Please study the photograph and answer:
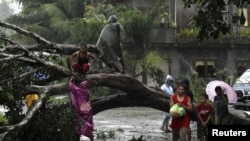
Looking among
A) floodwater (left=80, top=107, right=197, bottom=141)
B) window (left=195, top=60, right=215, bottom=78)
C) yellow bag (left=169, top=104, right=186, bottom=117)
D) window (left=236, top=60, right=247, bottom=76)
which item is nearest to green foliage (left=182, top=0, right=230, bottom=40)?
yellow bag (left=169, top=104, right=186, bottom=117)

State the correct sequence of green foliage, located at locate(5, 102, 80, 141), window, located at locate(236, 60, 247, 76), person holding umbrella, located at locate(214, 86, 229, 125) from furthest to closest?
window, located at locate(236, 60, 247, 76), person holding umbrella, located at locate(214, 86, 229, 125), green foliage, located at locate(5, 102, 80, 141)

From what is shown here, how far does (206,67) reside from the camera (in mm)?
33406

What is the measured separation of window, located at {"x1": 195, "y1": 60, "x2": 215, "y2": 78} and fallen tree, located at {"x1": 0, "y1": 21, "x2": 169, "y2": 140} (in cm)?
2110

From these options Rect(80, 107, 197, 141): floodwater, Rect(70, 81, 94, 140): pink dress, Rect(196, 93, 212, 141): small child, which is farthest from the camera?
Rect(80, 107, 197, 141): floodwater

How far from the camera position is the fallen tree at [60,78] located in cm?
999

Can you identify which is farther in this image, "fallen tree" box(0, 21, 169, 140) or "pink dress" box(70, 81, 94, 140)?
"fallen tree" box(0, 21, 169, 140)

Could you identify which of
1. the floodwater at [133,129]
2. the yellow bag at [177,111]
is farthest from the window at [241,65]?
the yellow bag at [177,111]

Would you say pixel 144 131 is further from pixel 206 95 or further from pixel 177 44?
pixel 177 44

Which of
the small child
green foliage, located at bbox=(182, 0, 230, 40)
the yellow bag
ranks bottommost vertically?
the small child

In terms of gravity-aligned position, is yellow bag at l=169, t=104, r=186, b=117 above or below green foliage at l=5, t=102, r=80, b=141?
above

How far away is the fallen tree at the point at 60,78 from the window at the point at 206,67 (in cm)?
2110

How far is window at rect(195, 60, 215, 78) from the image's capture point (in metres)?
33.2

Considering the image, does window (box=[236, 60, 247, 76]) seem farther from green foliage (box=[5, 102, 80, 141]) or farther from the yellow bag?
green foliage (box=[5, 102, 80, 141])

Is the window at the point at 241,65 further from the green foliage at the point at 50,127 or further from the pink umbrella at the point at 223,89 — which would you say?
the green foliage at the point at 50,127
